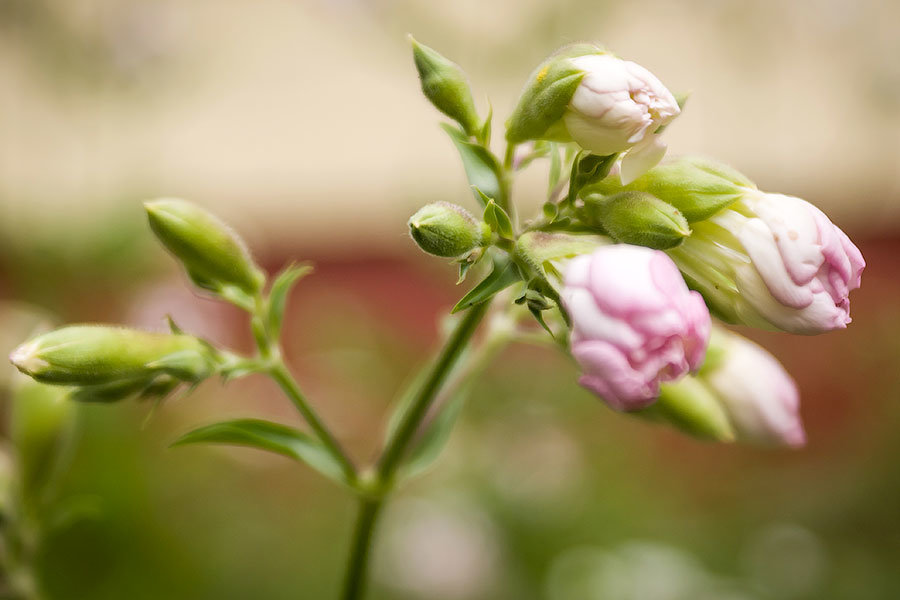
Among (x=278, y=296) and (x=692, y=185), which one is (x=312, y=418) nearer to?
(x=278, y=296)

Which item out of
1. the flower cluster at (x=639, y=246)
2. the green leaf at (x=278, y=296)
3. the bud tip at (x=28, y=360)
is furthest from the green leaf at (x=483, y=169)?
the bud tip at (x=28, y=360)

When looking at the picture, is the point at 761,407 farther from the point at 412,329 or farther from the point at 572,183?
the point at 412,329

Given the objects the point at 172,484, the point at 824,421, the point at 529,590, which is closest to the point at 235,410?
the point at 172,484

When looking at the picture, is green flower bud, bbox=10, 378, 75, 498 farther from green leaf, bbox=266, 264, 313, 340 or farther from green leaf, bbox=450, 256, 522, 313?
green leaf, bbox=450, 256, 522, 313

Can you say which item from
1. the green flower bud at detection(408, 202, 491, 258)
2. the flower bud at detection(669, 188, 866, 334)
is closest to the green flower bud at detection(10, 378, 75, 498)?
the green flower bud at detection(408, 202, 491, 258)

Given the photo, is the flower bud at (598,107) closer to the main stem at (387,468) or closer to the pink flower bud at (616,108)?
the pink flower bud at (616,108)
